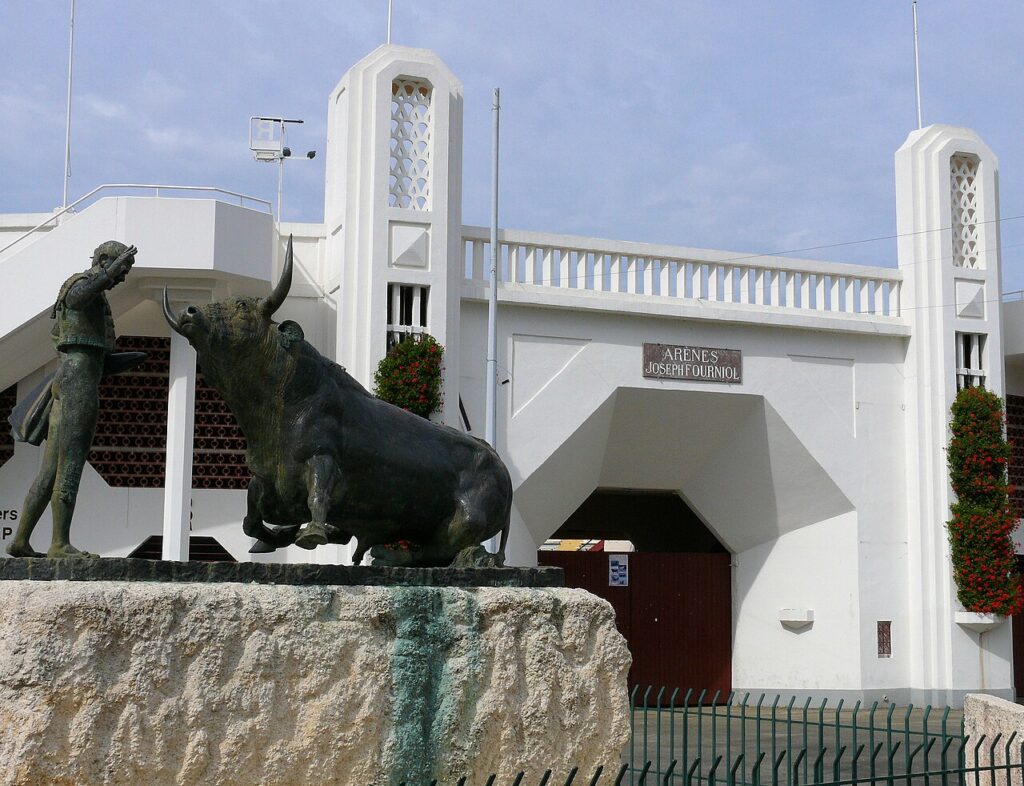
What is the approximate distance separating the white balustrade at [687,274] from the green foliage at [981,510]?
194cm

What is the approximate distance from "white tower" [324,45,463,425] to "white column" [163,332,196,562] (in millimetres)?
1867

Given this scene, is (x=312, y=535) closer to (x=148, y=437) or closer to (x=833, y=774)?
(x=833, y=774)

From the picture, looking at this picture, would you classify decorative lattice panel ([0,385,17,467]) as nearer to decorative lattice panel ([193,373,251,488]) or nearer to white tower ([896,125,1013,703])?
decorative lattice panel ([193,373,251,488])

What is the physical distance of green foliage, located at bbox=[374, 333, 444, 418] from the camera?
1548 cm

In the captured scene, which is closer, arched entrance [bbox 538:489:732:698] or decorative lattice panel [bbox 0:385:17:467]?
decorative lattice panel [bbox 0:385:17:467]

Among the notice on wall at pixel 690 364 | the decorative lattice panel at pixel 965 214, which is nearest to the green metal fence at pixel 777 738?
the notice on wall at pixel 690 364

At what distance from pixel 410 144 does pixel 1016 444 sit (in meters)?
10.7

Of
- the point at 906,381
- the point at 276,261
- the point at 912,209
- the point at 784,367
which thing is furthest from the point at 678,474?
the point at 276,261

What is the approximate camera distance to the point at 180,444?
50.0ft

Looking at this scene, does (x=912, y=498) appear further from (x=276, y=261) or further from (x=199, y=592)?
(x=199, y=592)

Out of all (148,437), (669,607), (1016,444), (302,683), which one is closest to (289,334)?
(302,683)

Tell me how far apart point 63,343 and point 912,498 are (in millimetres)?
15552

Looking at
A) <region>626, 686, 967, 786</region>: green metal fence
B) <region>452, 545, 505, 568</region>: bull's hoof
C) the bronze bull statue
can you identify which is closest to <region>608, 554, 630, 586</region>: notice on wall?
<region>626, 686, 967, 786</region>: green metal fence

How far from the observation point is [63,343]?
5.28 metres
